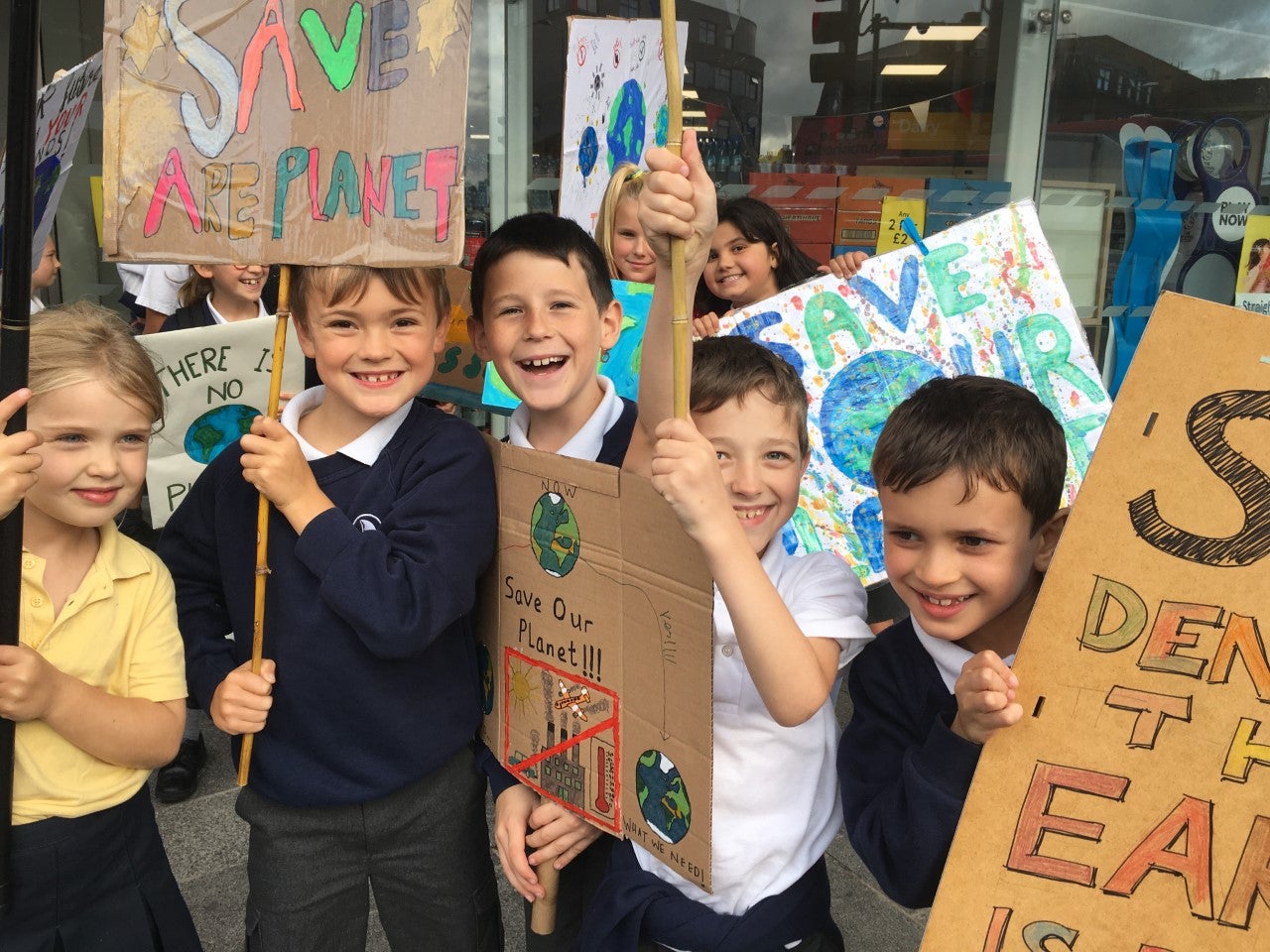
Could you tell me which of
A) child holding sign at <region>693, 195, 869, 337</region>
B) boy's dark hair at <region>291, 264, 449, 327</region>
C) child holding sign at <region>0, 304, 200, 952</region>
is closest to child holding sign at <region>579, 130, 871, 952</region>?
boy's dark hair at <region>291, 264, 449, 327</region>

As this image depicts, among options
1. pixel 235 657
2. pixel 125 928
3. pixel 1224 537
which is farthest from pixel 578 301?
pixel 125 928

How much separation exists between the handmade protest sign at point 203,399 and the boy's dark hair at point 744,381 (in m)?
1.30

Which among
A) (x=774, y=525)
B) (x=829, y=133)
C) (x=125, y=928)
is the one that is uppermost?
(x=829, y=133)

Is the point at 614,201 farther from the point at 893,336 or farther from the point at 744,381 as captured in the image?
the point at 744,381

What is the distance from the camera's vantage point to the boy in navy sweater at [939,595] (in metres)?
1.23

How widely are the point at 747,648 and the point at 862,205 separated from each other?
4.40m

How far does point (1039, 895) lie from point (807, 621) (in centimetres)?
41

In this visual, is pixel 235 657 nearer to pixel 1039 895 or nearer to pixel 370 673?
pixel 370 673

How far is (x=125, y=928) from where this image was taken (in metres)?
1.54

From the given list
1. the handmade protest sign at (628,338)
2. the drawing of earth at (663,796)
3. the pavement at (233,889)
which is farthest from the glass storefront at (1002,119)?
the drawing of earth at (663,796)

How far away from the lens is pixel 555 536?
4.75 feet

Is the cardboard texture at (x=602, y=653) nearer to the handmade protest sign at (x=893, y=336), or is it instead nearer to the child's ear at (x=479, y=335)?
the child's ear at (x=479, y=335)

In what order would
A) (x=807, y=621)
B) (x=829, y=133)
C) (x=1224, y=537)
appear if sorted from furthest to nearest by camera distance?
1. (x=829, y=133)
2. (x=807, y=621)
3. (x=1224, y=537)

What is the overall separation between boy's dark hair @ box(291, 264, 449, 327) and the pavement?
1.58 meters
